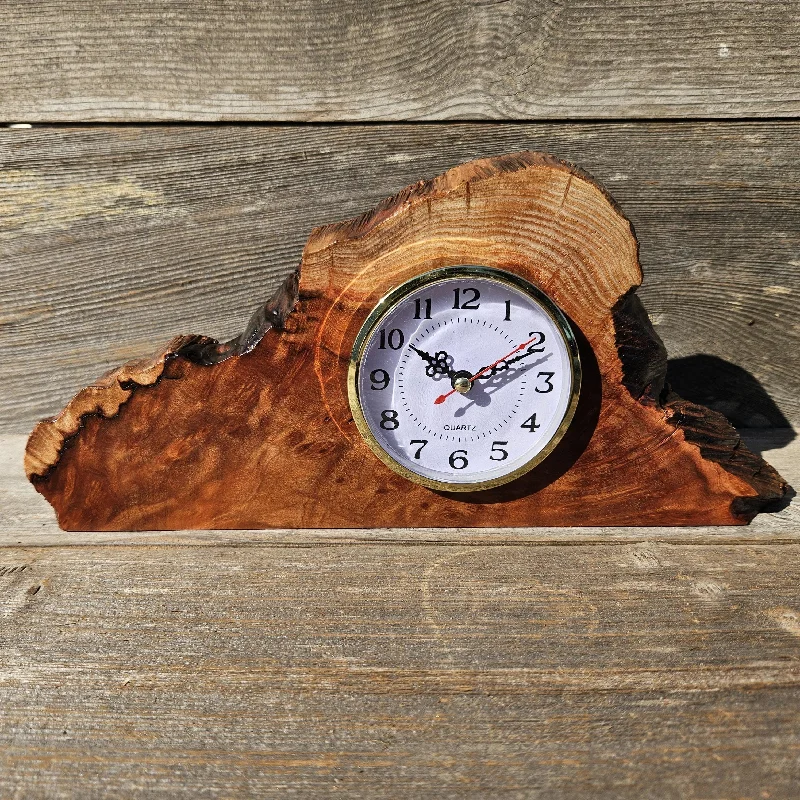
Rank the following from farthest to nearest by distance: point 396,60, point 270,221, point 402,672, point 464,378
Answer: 1. point 270,221
2. point 396,60
3. point 464,378
4. point 402,672

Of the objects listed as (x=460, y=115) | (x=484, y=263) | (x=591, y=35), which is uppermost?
(x=591, y=35)

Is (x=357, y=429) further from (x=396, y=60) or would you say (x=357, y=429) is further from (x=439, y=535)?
(x=396, y=60)

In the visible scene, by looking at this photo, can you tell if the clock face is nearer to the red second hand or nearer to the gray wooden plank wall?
the red second hand

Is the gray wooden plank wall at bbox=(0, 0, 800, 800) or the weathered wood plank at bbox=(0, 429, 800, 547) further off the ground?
the gray wooden plank wall at bbox=(0, 0, 800, 800)

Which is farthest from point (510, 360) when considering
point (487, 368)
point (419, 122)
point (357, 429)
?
point (419, 122)

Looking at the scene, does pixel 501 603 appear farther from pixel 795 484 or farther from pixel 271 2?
pixel 271 2

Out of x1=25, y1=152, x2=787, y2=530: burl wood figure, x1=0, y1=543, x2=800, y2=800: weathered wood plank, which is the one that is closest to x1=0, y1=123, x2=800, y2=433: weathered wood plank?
x1=25, y1=152, x2=787, y2=530: burl wood figure

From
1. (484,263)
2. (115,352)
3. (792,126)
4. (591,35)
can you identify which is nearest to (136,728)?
(484,263)
